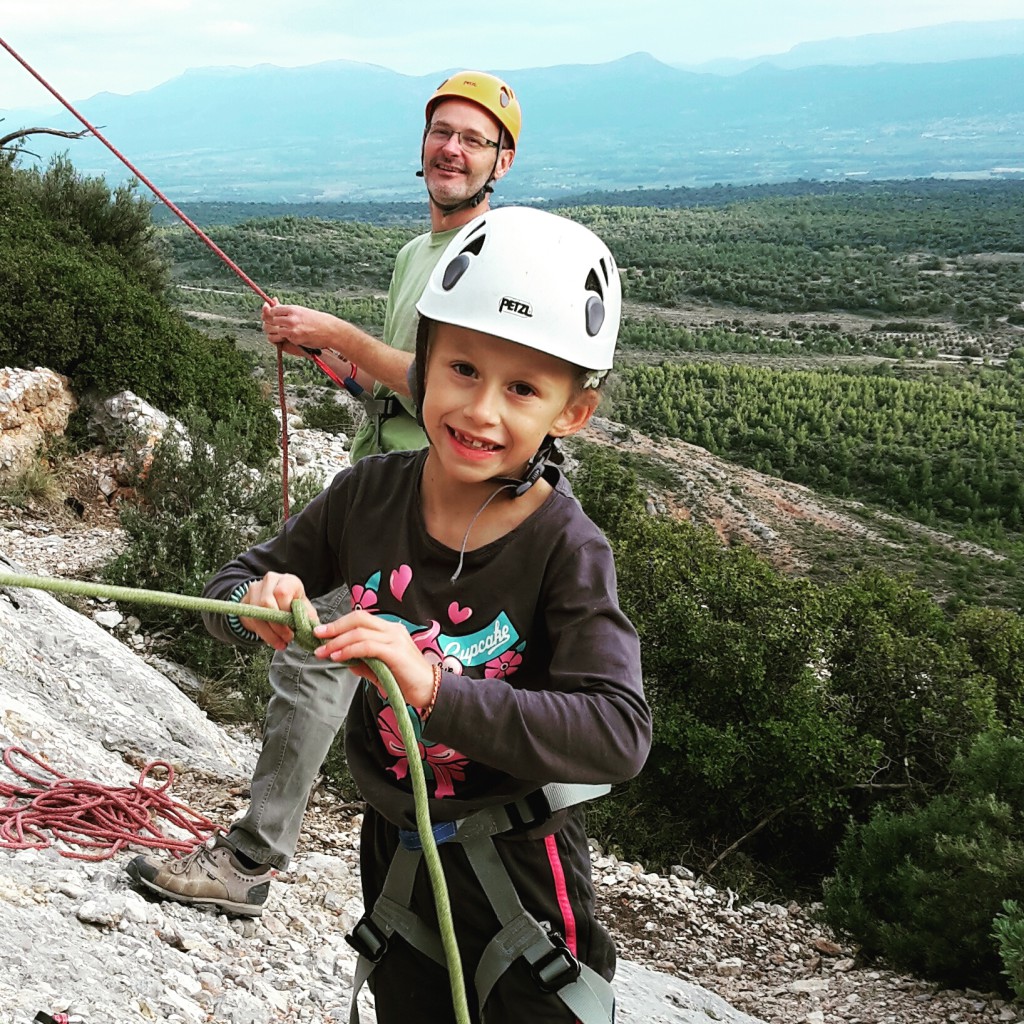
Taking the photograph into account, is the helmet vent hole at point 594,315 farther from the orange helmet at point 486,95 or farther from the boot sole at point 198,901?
the boot sole at point 198,901

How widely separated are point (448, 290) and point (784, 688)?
657 cm

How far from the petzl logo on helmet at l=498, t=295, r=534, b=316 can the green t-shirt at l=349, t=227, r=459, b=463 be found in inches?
51.9

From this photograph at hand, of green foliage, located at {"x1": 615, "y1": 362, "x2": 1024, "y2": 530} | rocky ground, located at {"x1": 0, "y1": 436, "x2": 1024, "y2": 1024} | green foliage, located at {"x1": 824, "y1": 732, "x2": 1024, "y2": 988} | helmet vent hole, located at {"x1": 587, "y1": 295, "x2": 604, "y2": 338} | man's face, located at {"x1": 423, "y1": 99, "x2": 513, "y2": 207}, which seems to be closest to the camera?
helmet vent hole, located at {"x1": 587, "y1": 295, "x2": 604, "y2": 338}

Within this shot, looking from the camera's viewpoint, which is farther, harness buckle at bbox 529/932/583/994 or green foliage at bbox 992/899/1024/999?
green foliage at bbox 992/899/1024/999

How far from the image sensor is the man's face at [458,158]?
10.6 feet

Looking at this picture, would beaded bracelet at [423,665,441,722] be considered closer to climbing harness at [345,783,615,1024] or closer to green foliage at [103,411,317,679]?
climbing harness at [345,783,615,1024]

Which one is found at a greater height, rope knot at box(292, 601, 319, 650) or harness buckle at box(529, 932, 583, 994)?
rope knot at box(292, 601, 319, 650)

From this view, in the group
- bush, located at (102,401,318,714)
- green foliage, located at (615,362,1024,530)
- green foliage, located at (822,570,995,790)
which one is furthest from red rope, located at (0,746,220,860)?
green foliage, located at (615,362,1024,530)

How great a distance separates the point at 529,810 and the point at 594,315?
2.68 ft

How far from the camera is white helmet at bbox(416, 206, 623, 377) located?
1646 millimetres

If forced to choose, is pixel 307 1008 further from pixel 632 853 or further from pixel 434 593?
pixel 632 853

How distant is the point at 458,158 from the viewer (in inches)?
128

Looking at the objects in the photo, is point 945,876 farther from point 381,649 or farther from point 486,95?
point 381,649

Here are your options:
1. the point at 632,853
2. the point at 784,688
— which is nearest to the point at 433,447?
the point at 632,853
